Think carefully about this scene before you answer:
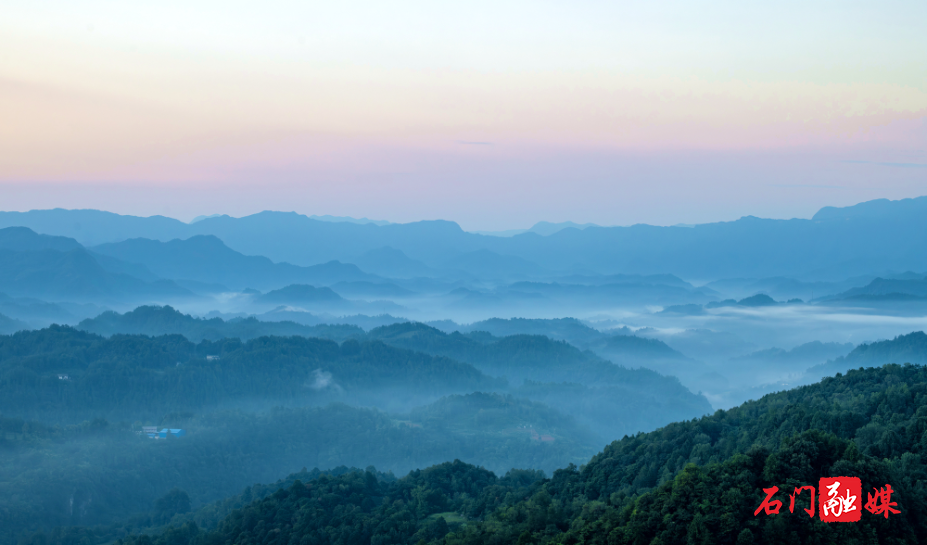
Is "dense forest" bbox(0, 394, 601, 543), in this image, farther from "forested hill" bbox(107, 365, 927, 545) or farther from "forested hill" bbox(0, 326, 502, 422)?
"forested hill" bbox(107, 365, 927, 545)

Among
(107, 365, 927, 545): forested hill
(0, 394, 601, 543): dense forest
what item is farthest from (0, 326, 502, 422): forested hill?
(107, 365, 927, 545): forested hill

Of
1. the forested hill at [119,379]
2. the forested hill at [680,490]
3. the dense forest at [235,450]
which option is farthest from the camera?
the forested hill at [119,379]

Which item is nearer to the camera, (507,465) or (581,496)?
(581,496)

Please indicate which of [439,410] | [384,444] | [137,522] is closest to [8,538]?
[137,522]

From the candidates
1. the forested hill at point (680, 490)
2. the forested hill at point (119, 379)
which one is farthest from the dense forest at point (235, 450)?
the forested hill at point (680, 490)

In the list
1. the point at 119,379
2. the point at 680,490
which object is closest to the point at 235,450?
the point at 119,379

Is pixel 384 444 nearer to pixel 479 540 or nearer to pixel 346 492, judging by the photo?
pixel 346 492

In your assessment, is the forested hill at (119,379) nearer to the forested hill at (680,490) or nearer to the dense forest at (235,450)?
the dense forest at (235,450)

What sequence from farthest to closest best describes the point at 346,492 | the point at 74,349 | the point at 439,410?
1. the point at 74,349
2. the point at 439,410
3. the point at 346,492
